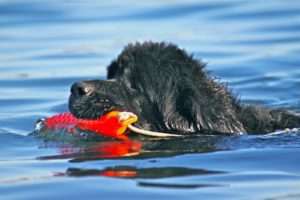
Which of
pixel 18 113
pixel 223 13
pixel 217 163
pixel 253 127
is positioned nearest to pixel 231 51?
pixel 223 13

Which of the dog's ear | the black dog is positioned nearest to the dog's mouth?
the black dog

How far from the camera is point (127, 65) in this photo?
8.73 meters

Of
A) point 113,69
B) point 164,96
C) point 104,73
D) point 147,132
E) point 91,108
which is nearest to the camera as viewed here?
point 147,132

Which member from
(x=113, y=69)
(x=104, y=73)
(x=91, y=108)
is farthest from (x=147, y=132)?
(x=104, y=73)

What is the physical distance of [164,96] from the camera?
8461 mm

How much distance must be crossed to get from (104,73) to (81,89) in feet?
15.9

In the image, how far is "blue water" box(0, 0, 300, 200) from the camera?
21.9ft

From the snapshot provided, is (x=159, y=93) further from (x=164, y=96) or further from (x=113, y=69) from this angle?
(x=113, y=69)

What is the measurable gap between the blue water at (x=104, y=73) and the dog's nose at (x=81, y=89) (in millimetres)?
479

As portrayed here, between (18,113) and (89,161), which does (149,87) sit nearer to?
(89,161)

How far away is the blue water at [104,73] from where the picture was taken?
21.9 feet

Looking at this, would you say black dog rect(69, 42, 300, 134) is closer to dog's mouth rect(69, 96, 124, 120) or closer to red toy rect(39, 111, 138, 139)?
dog's mouth rect(69, 96, 124, 120)

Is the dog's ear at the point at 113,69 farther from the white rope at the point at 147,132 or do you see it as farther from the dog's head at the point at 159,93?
the white rope at the point at 147,132

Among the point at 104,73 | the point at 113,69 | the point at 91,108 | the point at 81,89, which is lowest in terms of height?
the point at 91,108
